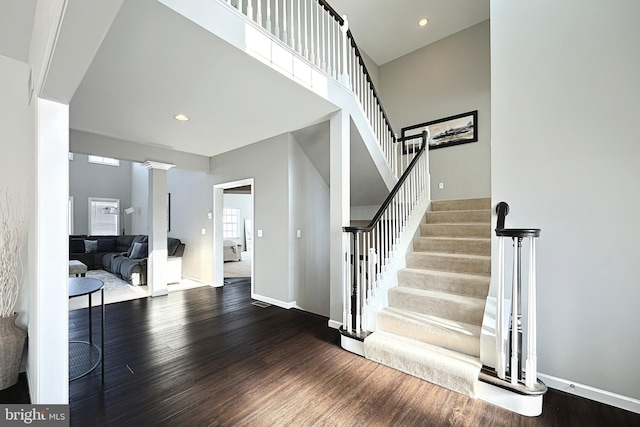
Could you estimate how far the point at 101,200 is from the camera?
9016 millimetres

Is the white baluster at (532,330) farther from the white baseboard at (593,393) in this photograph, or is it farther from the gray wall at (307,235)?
Result: the gray wall at (307,235)

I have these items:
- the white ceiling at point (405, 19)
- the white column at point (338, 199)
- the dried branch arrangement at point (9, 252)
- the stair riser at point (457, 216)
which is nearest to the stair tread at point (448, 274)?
the white column at point (338, 199)

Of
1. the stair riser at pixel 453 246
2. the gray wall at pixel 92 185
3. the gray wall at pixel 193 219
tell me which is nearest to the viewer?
the stair riser at pixel 453 246

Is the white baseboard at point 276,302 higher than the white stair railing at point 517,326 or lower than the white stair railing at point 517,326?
lower

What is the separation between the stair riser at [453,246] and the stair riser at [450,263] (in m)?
0.21

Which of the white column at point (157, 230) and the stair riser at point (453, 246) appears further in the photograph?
the white column at point (157, 230)

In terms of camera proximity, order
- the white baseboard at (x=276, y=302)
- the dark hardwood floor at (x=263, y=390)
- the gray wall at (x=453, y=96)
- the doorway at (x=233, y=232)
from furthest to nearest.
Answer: the doorway at (x=233, y=232) < the gray wall at (x=453, y=96) < the white baseboard at (x=276, y=302) < the dark hardwood floor at (x=263, y=390)

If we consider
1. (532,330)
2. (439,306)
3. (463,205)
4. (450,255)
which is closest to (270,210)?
(450,255)

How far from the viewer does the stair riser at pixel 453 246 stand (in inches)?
117

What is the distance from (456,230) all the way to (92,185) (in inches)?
420

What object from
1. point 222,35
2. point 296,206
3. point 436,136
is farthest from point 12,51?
point 436,136

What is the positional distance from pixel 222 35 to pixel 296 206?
2453 millimetres

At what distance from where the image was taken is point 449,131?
486 cm

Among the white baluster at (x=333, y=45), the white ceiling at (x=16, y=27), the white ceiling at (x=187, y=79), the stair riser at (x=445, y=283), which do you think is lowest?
the stair riser at (x=445, y=283)
